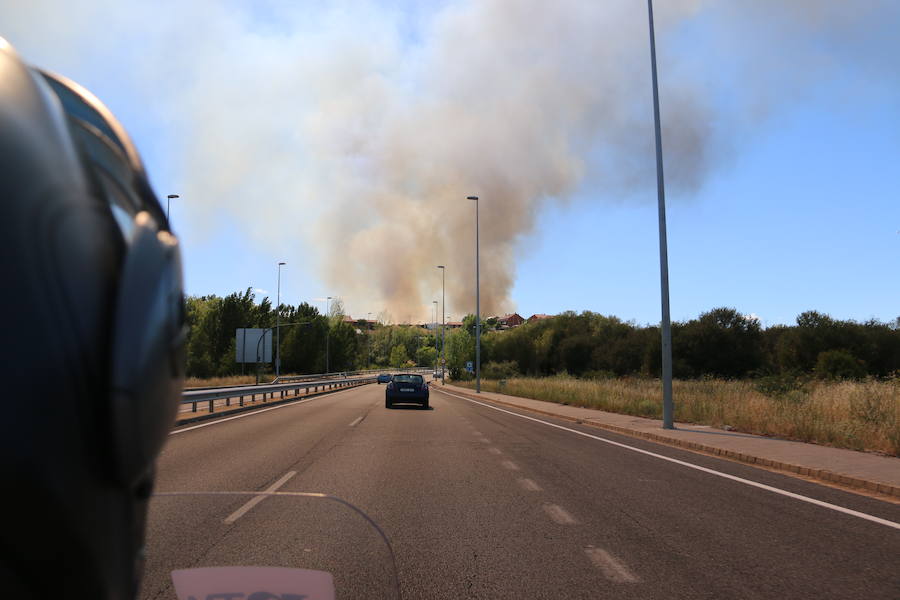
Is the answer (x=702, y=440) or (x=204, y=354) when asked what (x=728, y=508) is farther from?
(x=204, y=354)

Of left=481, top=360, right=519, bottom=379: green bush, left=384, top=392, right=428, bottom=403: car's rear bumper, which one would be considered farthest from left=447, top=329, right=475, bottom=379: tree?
left=384, top=392, right=428, bottom=403: car's rear bumper

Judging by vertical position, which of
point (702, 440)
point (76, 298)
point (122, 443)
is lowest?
point (702, 440)

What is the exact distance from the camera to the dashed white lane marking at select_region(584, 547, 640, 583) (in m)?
4.94

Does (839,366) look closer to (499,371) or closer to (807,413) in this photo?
(807,413)

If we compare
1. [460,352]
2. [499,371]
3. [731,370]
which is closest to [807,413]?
[731,370]

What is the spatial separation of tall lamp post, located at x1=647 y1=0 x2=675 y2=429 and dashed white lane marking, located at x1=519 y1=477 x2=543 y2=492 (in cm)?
930

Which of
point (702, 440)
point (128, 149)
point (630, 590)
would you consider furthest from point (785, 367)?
point (128, 149)

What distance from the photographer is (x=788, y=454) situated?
12438 mm

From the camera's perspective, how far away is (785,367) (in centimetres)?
4891

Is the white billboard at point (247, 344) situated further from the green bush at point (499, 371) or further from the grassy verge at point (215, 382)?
the green bush at point (499, 371)

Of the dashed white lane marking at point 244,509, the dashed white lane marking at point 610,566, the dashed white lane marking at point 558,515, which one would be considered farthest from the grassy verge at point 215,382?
the dashed white lane marking at point 610,566

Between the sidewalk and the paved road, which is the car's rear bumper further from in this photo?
the paved road

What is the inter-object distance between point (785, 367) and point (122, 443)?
54.7 meters

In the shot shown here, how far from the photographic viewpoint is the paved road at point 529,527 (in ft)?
15.4
